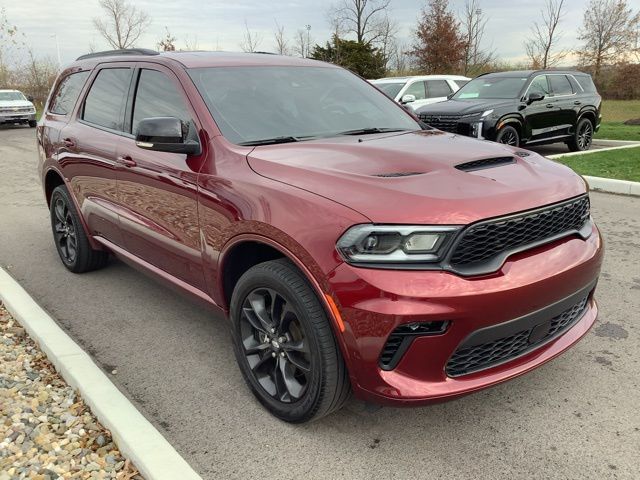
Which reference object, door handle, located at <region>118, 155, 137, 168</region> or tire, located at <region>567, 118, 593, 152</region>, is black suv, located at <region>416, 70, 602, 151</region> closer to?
tire, located at <region>567, 118, 593, 152</region>

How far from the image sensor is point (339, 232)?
230 cm

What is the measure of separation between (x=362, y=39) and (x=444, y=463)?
3200cm

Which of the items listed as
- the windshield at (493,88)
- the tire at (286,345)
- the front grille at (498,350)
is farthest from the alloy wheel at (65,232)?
the windshield at (493,88)

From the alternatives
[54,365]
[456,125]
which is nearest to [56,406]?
[54,365]

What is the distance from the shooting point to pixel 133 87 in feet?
12.9

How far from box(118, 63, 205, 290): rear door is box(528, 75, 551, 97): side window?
8705 millimetres

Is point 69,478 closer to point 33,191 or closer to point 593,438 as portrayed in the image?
point 593,438

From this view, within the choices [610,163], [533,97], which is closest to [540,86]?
[533,97]

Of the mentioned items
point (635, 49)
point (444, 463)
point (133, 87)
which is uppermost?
point (635, 49)

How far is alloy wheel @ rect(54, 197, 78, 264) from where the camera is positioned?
5004mm

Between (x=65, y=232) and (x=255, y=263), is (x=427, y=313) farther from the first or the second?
(x=65, y=232)

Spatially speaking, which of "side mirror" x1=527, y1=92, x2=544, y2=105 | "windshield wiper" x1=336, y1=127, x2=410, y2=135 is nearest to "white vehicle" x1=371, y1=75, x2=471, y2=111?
"side mirror" x1=527, y1=92, x2=544, y2=105

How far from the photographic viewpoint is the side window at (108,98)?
4066mm

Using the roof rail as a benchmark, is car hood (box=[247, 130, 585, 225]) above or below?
below
